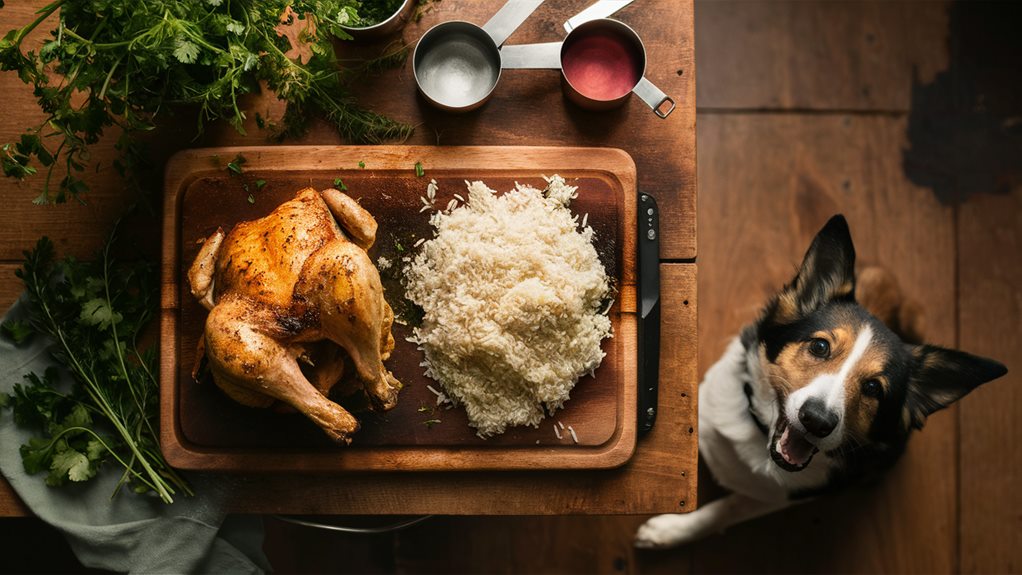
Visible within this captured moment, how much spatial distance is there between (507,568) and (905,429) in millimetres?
1540

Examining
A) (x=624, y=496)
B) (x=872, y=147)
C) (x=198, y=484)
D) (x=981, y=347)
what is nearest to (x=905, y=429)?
(x=624, y=496)

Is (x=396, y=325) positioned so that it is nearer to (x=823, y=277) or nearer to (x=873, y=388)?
(x=823, y=277)

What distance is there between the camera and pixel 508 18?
1.87m

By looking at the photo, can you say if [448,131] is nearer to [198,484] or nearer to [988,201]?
[198,484]

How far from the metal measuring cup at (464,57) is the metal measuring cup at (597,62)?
0.06 m

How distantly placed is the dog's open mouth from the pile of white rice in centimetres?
51

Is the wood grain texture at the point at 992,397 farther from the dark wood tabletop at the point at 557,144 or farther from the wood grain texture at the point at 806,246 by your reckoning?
the dark wood tabletop at the point at 557,144

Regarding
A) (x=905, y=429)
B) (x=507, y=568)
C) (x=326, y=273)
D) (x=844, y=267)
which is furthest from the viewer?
(x=507, y=568)

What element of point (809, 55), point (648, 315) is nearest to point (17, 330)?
point (648, 315)

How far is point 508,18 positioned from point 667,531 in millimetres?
1879

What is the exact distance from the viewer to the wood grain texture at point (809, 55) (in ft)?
9.04

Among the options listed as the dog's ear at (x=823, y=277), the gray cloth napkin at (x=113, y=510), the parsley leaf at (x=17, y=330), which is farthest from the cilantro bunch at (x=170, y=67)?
the dog's ear at (x=823, y=277)

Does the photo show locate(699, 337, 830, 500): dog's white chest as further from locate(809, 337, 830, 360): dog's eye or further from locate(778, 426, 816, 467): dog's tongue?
locate(809, 337, 830, 360): dog's eye

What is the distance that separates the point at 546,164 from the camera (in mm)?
1882
